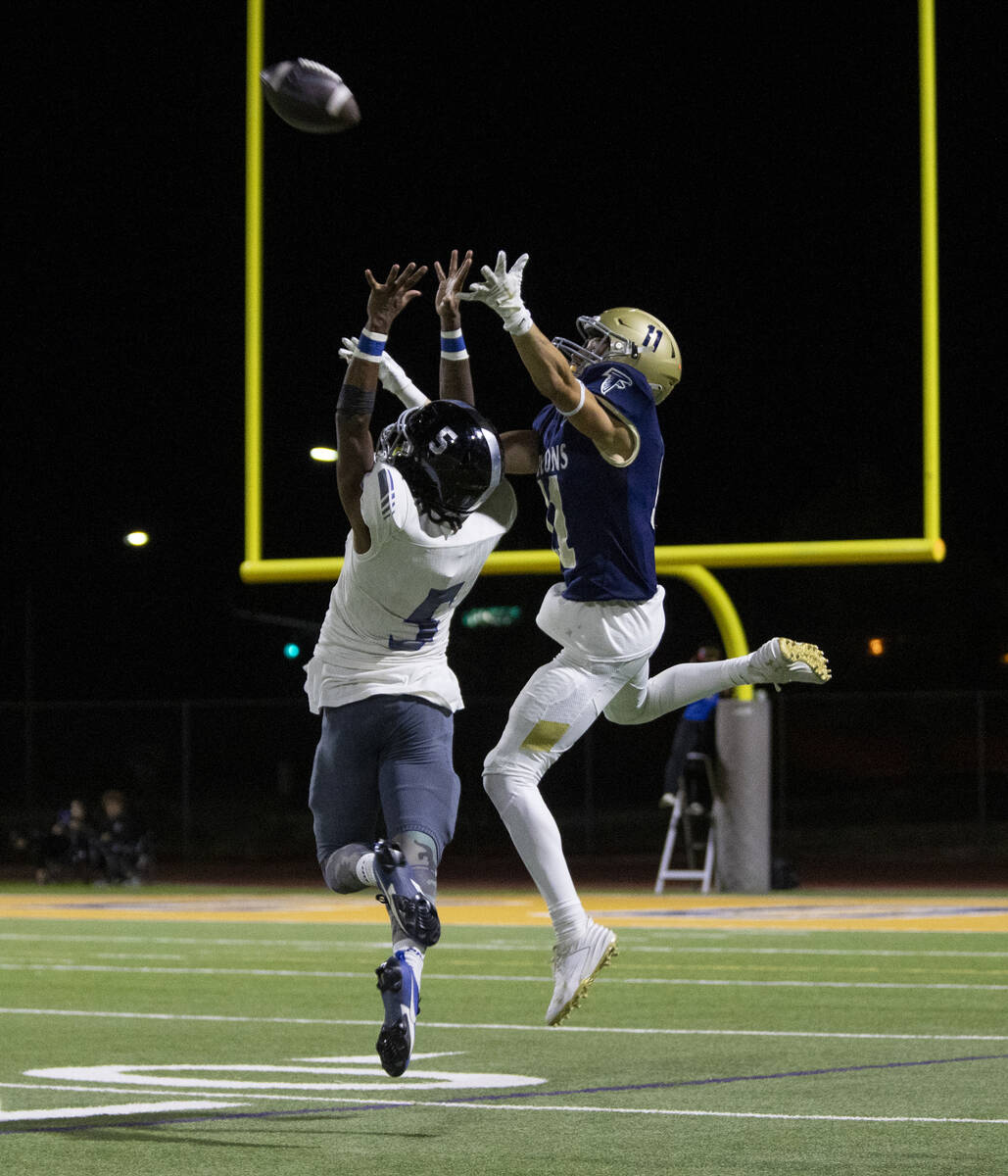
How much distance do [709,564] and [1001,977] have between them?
4.64 m

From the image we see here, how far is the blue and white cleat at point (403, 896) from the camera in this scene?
20.7 feet

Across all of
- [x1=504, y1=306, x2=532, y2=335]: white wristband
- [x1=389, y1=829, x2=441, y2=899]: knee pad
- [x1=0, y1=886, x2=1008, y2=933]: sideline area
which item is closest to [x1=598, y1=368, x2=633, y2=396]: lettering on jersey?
[x1=504, y1=306, x2=532, y2=335]: white wristband

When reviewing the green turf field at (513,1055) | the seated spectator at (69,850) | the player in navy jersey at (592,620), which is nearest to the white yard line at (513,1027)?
the green turf field at (513,1055)

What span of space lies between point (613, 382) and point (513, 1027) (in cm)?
343

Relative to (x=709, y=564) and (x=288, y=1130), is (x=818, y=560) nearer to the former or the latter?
(x=709, y=564)

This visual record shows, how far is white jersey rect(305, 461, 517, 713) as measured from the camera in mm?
6465

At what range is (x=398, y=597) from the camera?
657cm

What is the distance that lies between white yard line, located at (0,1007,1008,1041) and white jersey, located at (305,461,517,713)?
8.68 ft

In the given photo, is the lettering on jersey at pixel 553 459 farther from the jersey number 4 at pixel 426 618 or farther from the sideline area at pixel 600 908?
the sideline area at pixel 600 908

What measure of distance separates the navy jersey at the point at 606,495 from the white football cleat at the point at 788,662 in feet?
1.32

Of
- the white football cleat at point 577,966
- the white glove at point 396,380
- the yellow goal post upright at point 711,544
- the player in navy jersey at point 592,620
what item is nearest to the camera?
the white football cleat at point 577,966

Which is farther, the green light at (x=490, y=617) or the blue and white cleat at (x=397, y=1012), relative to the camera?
the green light at (x=490, y=617)

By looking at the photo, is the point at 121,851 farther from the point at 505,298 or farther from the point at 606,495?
the point at 505,298

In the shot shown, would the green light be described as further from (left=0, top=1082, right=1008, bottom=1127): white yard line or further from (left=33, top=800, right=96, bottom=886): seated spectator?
(left=0, top=1082, right=1008, bottom=1127): white yard line
